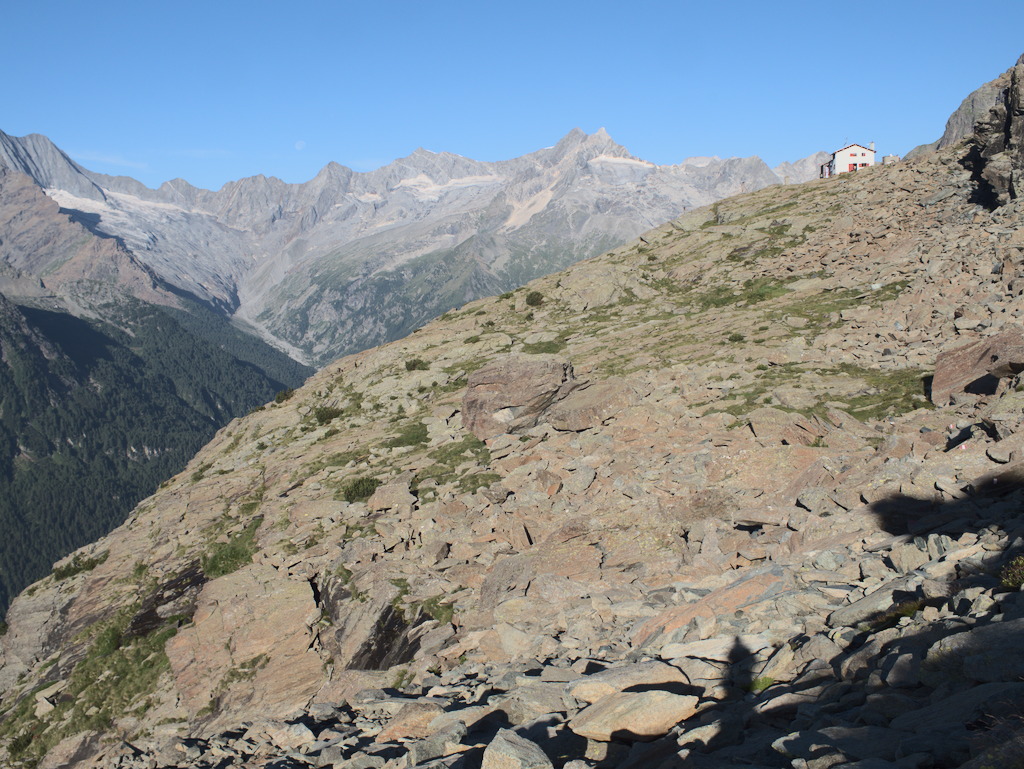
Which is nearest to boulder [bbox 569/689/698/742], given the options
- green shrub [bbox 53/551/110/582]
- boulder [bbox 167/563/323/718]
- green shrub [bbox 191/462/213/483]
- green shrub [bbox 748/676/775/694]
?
green shrub [bbox 748/676/775/694]

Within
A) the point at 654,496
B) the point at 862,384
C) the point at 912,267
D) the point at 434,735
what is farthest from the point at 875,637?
the point at 912,267

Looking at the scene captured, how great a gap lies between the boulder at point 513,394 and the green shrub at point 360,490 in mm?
6529

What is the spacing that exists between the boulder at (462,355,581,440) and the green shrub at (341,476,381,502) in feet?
21.4

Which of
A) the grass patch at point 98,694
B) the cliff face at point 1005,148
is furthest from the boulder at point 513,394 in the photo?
the cliff face at point 1005,148

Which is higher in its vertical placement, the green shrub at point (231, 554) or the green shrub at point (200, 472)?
the green shrub at point (200, 472)

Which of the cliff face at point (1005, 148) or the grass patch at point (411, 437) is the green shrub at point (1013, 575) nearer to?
the grass patch at point (411, 437)

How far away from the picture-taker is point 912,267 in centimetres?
4269

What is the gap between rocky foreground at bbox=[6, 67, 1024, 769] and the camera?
1256 cm

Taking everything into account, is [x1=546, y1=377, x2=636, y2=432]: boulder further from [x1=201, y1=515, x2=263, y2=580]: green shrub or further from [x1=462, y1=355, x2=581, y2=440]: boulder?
[x1=201, y1=515, x2=263, y2=580]: green shrub

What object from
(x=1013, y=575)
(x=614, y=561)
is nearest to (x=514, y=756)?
(x=1013, y=575)

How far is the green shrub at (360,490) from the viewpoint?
3234cm

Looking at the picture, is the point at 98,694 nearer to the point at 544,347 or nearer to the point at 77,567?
the point at 77,567

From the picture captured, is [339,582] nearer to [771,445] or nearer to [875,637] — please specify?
[771,445]

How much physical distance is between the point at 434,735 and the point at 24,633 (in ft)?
102
